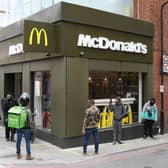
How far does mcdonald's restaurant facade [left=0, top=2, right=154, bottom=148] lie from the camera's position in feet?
40.2

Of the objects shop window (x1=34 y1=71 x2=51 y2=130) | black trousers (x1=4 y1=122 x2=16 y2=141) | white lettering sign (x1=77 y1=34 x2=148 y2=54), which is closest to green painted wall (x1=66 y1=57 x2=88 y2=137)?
white lettering sign (x1=77 y1=34 x2=148 y2=54)

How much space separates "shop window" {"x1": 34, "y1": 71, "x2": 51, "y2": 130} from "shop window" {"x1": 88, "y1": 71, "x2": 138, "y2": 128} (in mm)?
1699

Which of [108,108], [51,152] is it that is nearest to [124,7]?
[108,108]

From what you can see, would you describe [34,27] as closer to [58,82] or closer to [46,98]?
[58,82]

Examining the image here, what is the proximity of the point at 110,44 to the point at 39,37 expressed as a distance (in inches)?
117

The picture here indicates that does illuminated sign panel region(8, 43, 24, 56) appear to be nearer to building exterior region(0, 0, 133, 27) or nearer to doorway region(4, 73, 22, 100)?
doorway region(4, 73, 22, 100)

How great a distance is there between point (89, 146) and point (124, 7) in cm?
627

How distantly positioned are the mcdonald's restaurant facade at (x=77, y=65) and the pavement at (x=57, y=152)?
1.31 feet

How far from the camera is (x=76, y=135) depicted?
41.0ft

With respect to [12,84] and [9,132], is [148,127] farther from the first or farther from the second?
[12,84]

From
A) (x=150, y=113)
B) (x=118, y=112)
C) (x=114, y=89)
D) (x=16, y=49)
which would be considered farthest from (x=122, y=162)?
(x=16, y=49)

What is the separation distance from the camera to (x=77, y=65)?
1257 cm

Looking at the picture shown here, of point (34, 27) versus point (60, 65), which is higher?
point (34, 27)

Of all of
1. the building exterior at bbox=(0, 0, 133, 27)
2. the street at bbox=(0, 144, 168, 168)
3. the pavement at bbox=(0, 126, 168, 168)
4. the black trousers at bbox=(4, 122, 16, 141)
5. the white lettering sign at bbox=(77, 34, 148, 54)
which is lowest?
the street at bbox=(0, 144, 168, 168)
